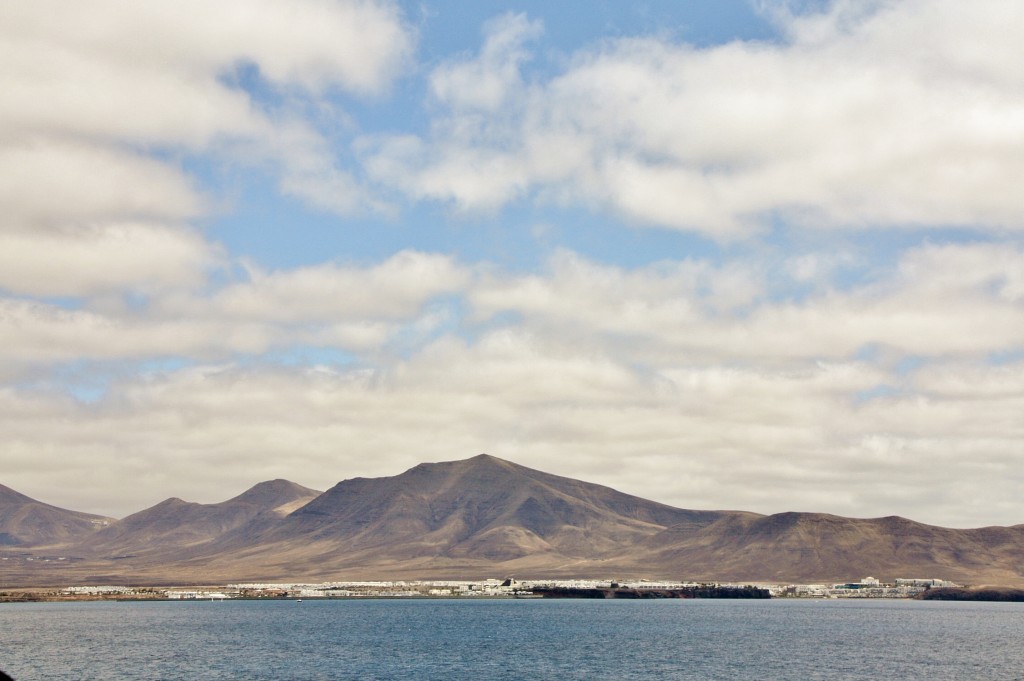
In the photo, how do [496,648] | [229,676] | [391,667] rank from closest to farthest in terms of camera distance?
[229,676]
[391,667]
[496,648]

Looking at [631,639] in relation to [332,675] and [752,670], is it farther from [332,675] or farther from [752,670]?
[332,675]

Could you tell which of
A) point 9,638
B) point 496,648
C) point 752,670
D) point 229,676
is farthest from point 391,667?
point 9,638

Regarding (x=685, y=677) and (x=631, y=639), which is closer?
(x=685, y=677)

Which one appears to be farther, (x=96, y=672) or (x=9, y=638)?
(x=9, y=638)

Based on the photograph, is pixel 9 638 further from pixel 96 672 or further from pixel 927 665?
pixel 927 665

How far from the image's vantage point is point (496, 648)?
175250mm

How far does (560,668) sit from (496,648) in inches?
1308

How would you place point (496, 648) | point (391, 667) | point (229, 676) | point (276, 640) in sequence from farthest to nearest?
point (276, 640)
point (496, 648)
point (391, 667)
point (229, 676)

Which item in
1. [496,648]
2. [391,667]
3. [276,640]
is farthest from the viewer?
[276,640]

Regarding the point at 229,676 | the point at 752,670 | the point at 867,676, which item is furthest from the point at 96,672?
the point at 867,676

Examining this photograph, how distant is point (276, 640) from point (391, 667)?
54.4m

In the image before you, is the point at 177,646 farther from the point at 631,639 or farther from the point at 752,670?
the point at 752,670

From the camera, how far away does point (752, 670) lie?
473ft

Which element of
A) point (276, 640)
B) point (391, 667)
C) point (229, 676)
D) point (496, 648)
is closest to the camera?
point (229, 676)
